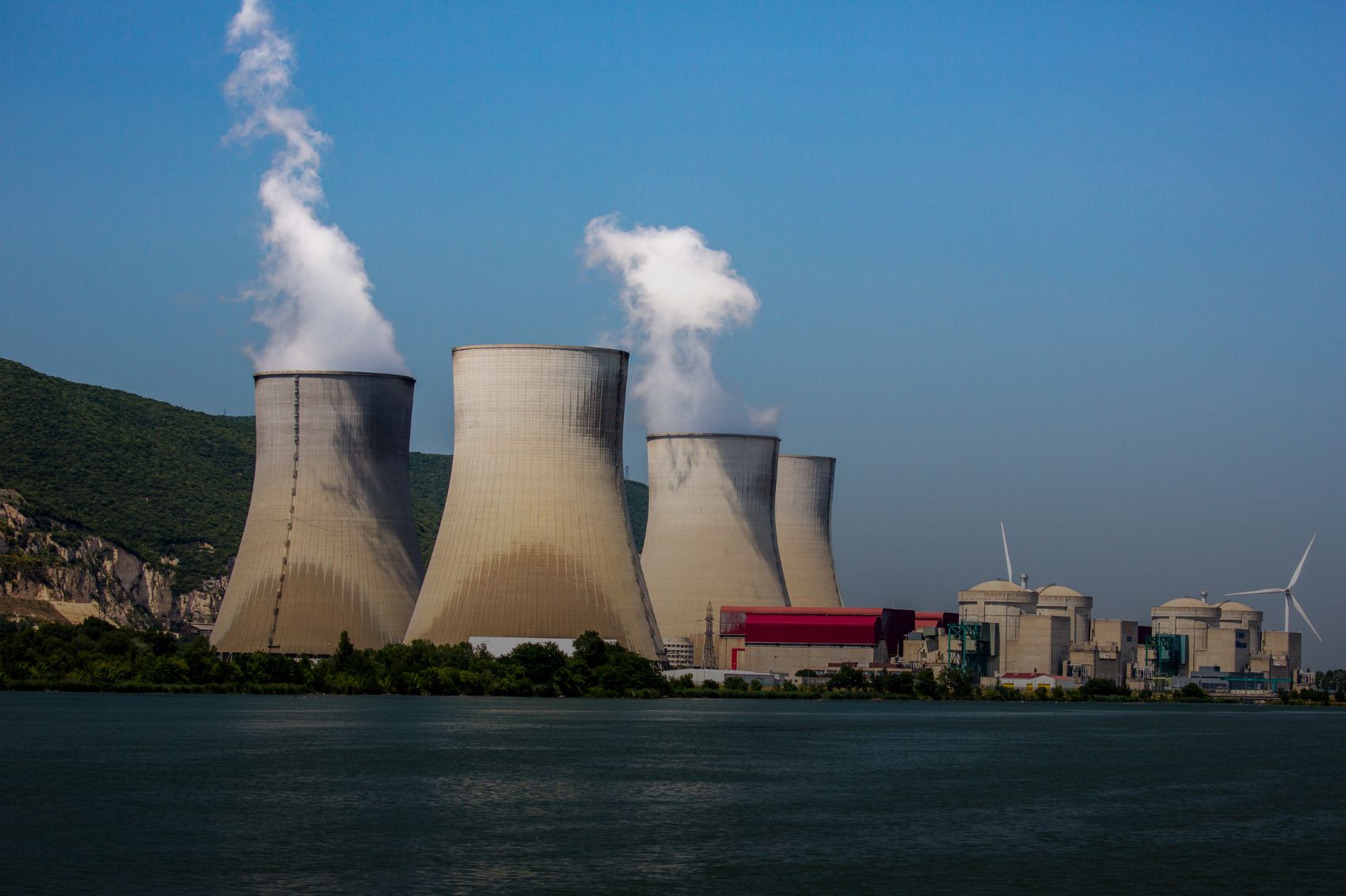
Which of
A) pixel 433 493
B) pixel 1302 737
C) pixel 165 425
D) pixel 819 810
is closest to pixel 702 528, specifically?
pixel 1302 737

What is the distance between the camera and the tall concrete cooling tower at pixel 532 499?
51688 millimetres

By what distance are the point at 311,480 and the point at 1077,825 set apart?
35157 mm

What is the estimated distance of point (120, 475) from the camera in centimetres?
9912

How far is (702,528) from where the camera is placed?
68312mm

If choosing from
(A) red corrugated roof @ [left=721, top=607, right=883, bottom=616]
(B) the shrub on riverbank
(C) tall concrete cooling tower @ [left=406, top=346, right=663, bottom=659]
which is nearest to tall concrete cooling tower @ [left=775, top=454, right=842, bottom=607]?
(A) red corrugated roof @ [left=721, top=607, right=883, bottom=616]

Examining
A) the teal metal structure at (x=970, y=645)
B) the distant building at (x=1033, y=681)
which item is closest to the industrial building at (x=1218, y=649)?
the distant building at (x=1033, y=681)

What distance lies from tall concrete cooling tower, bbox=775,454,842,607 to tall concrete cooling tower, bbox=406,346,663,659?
2230cm

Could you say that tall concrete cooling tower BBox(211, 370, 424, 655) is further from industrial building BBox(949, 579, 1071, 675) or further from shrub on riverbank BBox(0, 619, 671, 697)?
industrial building BBox(949, 579, 1071, 675)

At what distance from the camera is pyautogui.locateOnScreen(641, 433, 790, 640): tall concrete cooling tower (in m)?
67.9

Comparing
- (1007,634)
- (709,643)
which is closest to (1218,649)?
(1007,634)

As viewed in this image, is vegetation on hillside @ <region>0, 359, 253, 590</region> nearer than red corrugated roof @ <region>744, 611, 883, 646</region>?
No

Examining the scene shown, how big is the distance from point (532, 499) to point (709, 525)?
17693 mm

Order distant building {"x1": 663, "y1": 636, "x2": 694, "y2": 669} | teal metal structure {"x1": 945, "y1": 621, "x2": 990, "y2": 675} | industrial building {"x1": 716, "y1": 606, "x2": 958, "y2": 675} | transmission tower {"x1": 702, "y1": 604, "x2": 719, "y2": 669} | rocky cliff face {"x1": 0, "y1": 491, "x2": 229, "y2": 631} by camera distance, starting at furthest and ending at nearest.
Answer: teal metal structure {"x1": 945, "y1": 621, "x2": 990, "y2": 675} < rocky cliff face {"x1": 0, "y1": 491, "x2": 229, "y2": 631} < industrial building {"x1": 716, "y1": 606, "x2": 958, "y2": 675} < distant building {"x1": 663, "y1": 636, "x2": 694, "y2": 669} < transmission tower {"x1": 702, "y1": 604, "x2": 719, "y2": 669}

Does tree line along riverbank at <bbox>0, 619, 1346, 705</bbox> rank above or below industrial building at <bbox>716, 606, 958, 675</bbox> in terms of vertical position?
below
